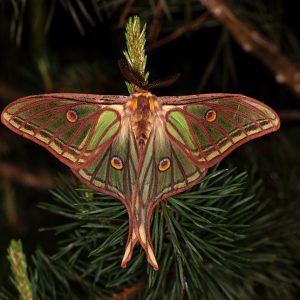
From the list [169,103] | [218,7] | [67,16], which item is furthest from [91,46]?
[169,103]

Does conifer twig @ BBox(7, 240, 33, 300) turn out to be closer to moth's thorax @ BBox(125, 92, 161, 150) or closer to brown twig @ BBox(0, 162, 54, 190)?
moth's thorax @ BBox(125, 92, 161, 150)

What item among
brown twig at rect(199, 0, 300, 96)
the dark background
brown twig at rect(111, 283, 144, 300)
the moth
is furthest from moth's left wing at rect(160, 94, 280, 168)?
the dark background

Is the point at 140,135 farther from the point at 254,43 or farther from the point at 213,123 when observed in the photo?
the point at 254,43

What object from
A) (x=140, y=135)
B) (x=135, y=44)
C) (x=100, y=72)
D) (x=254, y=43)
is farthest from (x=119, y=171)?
(x=100, y=72)

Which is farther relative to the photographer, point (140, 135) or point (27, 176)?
point (27, 176)

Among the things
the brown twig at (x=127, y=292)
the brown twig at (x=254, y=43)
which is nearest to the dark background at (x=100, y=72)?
the brown twig at (x=254, y=43)

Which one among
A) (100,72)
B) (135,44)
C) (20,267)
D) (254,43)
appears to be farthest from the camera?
(100,72)
